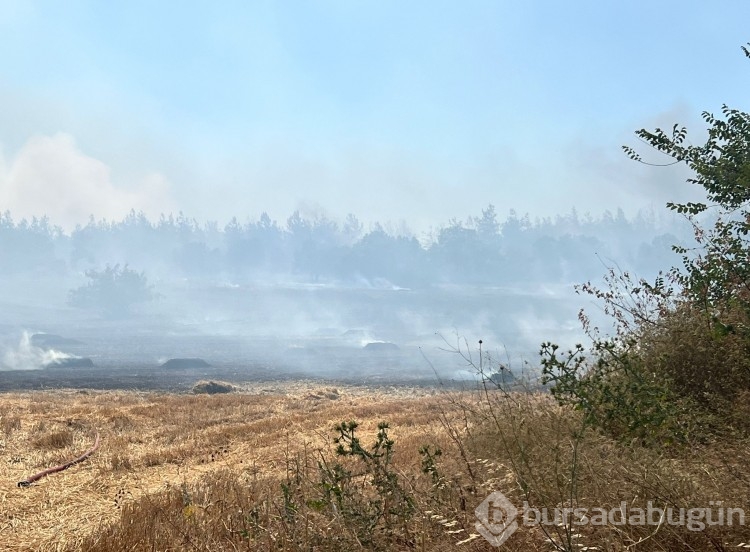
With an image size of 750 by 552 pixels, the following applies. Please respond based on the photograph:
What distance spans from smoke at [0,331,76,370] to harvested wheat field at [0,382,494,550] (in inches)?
3441

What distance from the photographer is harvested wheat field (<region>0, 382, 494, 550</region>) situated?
220 inches

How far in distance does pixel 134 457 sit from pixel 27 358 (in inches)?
4557

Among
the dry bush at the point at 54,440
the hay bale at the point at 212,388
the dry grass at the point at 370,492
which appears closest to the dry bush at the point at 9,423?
the dry bush at the point at 54,440

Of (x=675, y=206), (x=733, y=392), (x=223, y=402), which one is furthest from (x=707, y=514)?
(x=223, y=402)

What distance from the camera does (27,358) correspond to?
102938mm

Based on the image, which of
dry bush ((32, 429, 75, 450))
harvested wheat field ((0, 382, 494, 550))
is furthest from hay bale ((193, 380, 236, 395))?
dry bush ((32, 429, 75, 450))

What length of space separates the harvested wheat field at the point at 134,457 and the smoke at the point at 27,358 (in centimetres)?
8739

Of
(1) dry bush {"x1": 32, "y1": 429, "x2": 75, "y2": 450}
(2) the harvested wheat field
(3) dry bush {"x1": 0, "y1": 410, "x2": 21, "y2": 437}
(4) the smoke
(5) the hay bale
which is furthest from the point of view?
(4) the smoke

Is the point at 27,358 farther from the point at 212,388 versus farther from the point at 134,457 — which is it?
the point at 134,457

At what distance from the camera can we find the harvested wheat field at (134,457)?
5.58m

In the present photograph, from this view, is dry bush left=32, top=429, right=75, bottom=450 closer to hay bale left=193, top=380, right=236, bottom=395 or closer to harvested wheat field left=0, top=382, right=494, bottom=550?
harvested wheat field left=0, top=382, right=494, bottom=550

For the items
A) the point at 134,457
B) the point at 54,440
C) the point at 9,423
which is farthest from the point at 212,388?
the point at 134,457

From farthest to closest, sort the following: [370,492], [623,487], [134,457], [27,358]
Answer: [27,358] < [134,457] < [370,492] < [623,487]

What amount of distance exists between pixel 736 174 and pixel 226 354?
130 metres
